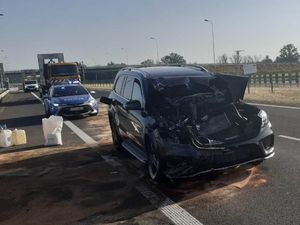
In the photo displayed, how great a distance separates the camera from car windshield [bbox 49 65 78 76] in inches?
1322

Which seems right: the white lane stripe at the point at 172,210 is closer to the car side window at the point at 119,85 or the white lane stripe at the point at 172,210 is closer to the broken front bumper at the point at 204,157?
the broken front bumper at the point at 204,157

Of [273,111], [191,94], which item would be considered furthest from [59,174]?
[273,111]

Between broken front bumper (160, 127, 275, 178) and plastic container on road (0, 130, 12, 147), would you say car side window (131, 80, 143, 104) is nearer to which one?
broken front bumper (160, 127, 275, 178)

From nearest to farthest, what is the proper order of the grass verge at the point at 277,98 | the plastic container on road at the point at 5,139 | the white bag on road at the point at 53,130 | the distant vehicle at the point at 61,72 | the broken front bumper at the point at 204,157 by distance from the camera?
the broken front bumper at the point at 204,157 → the white bag on road at the point at 53,130 → the plastic container on road at the point at 5,139 → the grass verge at the point at 277,98 → the distant vehicle at the point at 61,72

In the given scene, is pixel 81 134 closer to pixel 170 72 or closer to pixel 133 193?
pixel 170 72

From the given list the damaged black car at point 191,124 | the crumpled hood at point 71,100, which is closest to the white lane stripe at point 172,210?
the damaged black car at point 191,124

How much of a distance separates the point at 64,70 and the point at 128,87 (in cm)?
2510

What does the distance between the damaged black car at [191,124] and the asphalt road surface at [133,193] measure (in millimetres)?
364

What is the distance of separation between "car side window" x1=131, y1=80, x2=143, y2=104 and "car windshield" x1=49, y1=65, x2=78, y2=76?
25217 millimetres

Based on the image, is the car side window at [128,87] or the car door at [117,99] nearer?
the car side window at [128,87]

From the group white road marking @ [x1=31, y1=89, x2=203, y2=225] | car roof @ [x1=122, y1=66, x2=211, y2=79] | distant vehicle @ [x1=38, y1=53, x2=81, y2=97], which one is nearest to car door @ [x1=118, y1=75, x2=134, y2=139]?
car roof @ [x1=122, y1=66, x2=211, y2=79]

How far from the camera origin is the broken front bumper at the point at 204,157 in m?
6.45

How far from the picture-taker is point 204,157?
644cm

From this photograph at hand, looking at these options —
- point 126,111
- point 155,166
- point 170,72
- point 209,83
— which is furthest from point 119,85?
point 155,166
